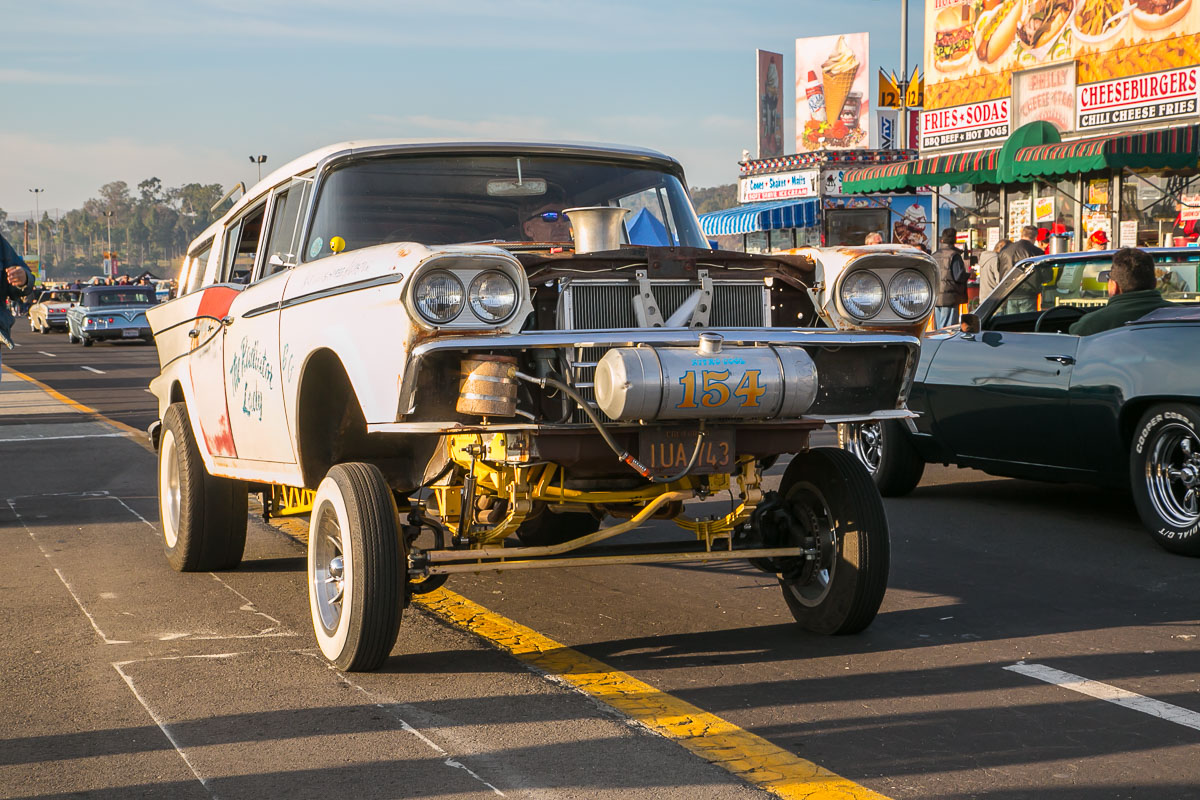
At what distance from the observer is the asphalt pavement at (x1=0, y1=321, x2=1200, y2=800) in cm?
395

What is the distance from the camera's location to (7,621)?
19.6ft

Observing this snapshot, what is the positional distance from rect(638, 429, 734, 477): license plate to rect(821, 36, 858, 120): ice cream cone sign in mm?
53751

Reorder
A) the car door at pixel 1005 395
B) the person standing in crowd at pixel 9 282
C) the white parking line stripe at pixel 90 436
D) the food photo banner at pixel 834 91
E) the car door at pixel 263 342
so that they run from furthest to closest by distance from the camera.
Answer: the food photo banner at pixel 834 91 → the white parking line stripe at pixel 90 436 → the person standing in crowd at pixel 9 282 → the car door at pixel 1005 395 → the car door at pixel 263 342

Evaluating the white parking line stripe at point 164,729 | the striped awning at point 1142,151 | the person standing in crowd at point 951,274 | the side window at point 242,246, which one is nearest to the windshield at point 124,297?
the person standing in crowd at point 951,274

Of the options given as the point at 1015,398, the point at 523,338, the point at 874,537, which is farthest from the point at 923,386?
the point at 523,338

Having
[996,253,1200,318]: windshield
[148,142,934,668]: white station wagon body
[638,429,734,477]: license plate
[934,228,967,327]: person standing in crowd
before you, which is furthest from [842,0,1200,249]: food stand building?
[638,429,734,477]: license plate

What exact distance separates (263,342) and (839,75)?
53.4m

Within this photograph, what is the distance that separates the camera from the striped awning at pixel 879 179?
2453 cm

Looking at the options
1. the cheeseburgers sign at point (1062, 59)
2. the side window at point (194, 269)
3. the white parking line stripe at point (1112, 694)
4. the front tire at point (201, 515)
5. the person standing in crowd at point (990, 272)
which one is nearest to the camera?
the white parking line stripe at point (1112, 694)

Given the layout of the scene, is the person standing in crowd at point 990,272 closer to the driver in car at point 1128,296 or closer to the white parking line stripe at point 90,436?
the driver in car at point 1128,296

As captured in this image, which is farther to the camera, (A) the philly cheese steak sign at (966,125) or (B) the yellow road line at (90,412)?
(A) the philly cheese steak sign at (966,125)

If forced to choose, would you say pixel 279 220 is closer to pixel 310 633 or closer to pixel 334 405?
pixel 334 405

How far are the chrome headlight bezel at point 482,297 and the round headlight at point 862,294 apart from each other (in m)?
1.32

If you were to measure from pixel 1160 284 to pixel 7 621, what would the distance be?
7.22m
